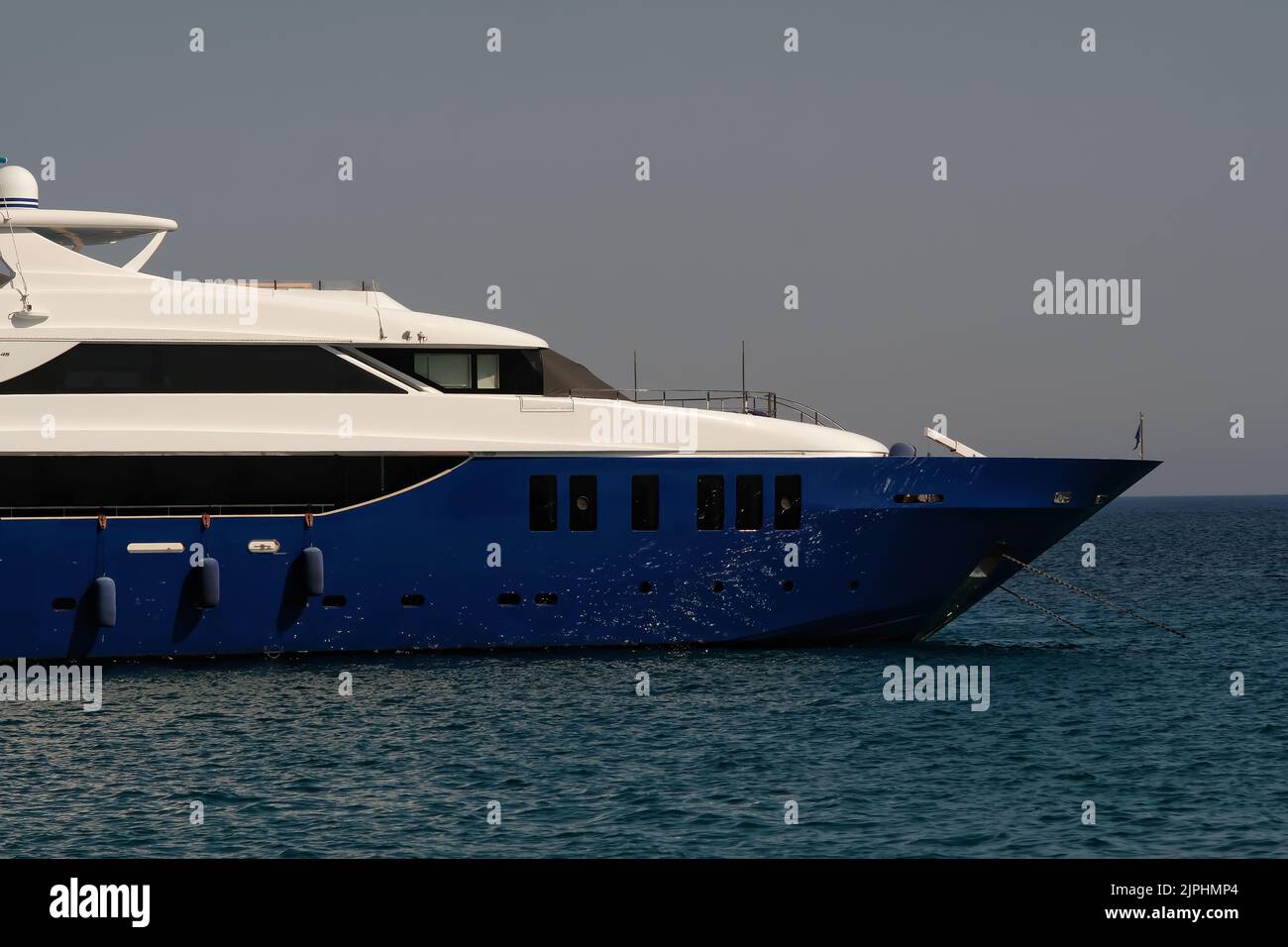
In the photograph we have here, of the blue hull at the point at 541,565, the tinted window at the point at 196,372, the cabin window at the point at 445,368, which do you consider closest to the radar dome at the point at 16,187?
the tinted window at the point at 196,372

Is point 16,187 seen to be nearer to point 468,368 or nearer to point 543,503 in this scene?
point 468,368

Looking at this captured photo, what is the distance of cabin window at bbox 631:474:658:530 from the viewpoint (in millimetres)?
24094

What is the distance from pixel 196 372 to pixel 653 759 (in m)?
10.7

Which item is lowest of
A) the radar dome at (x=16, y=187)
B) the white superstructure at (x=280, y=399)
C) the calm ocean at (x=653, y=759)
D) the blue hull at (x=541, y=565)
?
the calm ocean at (x=653, y=759)

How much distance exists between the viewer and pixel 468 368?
2475cm

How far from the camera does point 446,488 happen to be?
23781 millimetres

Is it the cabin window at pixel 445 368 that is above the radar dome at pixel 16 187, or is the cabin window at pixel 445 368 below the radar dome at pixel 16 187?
below

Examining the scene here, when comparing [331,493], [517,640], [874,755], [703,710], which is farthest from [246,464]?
[874,755]

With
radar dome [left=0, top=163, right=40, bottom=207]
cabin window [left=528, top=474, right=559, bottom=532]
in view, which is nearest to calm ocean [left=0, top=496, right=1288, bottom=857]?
cabin window [left=528, top=474, right=559, bottom=532]

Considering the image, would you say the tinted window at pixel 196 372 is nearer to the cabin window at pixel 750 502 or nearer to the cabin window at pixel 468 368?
the cabin window at pixel 468 368

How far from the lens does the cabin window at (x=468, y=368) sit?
Result: 24562mm

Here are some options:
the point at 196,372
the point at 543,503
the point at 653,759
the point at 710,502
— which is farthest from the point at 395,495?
the point at 653,759

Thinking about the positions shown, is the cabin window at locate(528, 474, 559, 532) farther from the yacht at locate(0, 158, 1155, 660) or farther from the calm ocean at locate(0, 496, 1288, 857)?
the calm ocean at locate(0, 496, 1288, 857)

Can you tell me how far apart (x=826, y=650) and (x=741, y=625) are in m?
1.55
